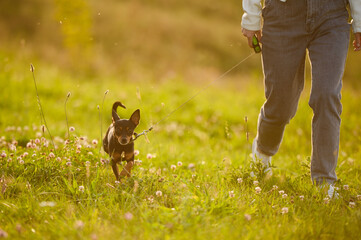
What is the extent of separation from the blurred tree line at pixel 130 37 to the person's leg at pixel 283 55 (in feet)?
23.6

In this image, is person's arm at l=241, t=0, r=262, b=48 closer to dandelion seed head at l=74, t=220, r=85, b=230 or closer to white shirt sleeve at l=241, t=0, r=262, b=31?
white shirt sleeve at l=241, t=0, r=262, b=31

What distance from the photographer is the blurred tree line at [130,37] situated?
12.3 meters

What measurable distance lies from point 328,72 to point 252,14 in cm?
87

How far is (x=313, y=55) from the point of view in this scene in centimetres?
285

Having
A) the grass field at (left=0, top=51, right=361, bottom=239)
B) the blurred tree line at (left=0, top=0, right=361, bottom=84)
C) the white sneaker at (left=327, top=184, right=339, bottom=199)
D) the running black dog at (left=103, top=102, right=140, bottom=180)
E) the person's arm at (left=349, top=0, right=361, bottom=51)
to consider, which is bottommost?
the white sneaker at (left=327, top=184, right=339, bottom=199)

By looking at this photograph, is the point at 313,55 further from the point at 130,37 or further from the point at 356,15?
the point at 130,37

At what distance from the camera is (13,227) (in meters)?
2.23

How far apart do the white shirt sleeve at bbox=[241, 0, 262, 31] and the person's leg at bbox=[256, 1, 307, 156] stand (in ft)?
Answer: 0.26

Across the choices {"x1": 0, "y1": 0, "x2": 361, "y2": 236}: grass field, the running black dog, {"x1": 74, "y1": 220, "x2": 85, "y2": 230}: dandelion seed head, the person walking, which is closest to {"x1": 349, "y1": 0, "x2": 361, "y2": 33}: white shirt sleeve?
the person walking

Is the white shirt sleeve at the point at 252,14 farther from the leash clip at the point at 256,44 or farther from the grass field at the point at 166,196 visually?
the grass field at the point at 166,196

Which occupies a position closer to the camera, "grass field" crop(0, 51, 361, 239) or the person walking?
"grass field" crop(0, 51, 361, 239)

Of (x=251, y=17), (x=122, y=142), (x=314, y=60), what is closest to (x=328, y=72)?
(x=314, y=60)

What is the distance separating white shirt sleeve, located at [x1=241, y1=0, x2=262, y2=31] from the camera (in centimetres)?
304

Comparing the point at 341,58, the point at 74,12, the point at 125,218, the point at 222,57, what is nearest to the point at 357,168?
the point at 341,58
